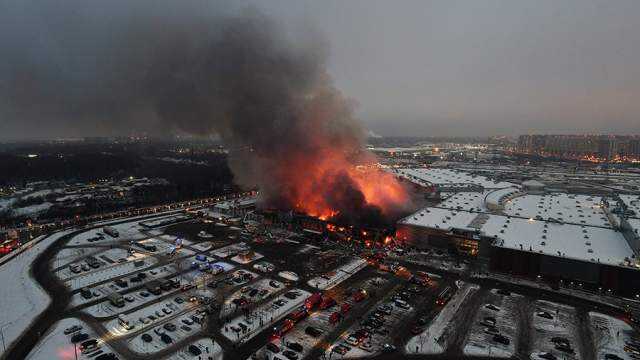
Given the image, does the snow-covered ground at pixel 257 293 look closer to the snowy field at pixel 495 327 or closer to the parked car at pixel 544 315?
the snowy field at pixel 495 327

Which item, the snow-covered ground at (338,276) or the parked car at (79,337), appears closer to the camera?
the parked car at (79,337)

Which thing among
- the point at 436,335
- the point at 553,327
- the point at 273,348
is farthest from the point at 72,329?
the point at 553,327

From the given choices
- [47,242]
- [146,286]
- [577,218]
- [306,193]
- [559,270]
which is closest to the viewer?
[146,286]

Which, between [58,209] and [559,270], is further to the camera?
[58,209]

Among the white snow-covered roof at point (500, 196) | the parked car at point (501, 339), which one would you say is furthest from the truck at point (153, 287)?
the white snow-covered roof at point (500, 196)

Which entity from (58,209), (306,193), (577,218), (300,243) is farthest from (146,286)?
(577,218)

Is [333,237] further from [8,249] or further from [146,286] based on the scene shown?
[8,249]

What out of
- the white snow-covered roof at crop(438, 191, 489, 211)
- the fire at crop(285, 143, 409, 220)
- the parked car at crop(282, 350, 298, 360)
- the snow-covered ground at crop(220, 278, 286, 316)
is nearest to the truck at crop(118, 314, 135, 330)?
the snow-covered ground at crop(220, 278, 286, 316)
